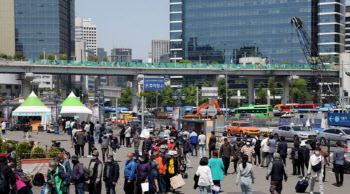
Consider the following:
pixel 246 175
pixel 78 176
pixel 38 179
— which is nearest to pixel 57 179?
pixel 78 176

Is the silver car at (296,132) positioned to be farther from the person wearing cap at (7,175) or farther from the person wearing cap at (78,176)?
the person wearing cap at (7,175)

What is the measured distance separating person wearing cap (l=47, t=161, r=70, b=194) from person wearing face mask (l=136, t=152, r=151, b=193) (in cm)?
201

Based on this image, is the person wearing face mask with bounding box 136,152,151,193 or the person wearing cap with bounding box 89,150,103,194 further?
the person wearing face mask with bounding box 136,152,151,193

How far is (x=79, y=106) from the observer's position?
49.7m

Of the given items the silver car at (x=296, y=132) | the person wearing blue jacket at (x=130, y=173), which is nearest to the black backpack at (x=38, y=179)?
the person wearing blue jacket at (x=130, y=173)

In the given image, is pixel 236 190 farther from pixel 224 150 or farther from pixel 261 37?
pixel 261 37

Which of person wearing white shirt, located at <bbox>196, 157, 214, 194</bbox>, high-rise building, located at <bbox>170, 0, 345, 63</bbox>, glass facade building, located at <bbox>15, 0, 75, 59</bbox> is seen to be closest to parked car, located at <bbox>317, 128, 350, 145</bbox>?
person wearing white shirt, located at <bbox>196, 157, 214, 194</bbox>

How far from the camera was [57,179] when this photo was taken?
13.3 meters

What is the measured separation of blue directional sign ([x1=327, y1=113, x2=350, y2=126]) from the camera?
3814cm

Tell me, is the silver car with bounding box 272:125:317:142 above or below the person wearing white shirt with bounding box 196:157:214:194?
below

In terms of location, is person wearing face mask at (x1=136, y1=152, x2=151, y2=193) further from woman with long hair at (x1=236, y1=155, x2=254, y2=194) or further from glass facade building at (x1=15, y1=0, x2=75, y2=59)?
glass facade building at (x1=15, y1=0, x2=75, y2=59)

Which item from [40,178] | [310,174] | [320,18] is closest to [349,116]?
[310,174]

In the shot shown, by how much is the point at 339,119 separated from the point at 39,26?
138093 mm

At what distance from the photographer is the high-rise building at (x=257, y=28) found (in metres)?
143
